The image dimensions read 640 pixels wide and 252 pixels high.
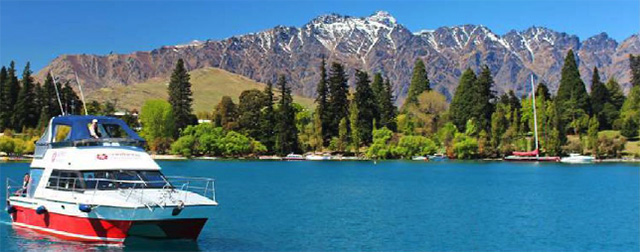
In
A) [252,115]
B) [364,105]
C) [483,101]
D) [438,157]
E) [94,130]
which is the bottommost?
[94,130]

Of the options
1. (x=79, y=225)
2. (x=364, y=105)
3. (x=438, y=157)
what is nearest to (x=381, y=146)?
(x=438, y=157)

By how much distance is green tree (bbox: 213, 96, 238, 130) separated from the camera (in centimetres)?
15588

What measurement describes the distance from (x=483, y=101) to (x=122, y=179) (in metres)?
121

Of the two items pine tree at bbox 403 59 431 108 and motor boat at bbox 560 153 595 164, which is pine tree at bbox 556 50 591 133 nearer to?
motor boat at bbox 560 153 595 164

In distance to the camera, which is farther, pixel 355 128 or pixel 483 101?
pixel 483 101

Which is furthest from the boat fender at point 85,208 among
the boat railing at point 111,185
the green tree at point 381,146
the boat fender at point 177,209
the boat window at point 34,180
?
the green tree at point 381,146

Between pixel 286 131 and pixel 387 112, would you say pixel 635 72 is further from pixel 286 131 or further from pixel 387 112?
pixel 286 131

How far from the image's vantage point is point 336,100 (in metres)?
155

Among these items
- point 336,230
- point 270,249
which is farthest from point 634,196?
point 270,249

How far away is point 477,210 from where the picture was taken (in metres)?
50.4

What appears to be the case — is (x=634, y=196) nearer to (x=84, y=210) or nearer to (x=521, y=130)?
(x=84, y=210)

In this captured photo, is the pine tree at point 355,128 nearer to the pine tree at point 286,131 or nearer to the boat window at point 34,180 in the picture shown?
the pine tree at point 286,131

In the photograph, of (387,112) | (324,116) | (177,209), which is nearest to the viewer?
(177,209)

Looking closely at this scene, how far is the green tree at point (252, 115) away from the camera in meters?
153
